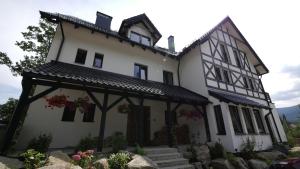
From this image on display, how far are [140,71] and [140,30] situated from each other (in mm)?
3719

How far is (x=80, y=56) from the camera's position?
10.3m

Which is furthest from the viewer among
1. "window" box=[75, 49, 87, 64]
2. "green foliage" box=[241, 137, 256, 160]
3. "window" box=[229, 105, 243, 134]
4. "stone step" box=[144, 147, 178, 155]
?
"window" box=[229, 105, 243, 134]

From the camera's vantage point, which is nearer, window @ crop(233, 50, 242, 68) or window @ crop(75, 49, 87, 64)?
window @ crop(75, 49, 87, 64)

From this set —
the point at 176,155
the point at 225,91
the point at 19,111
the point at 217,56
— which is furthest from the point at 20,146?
the point at 217,56

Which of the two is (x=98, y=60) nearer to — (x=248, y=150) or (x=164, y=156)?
(x=164, y=156)

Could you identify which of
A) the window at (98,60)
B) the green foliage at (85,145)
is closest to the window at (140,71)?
the window at (98,60)

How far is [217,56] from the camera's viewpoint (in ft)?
45.9

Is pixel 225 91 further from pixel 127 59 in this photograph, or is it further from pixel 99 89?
pixel 99 89

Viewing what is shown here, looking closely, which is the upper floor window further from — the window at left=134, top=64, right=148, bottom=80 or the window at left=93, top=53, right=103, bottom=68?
the window at left=93, top=53, right=103, bottom=68

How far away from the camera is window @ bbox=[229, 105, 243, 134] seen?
1085 cm

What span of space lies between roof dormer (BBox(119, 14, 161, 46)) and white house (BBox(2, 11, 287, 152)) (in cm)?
8

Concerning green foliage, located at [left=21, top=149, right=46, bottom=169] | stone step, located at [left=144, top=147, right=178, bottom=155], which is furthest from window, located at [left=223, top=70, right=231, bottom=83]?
green foliage, located at [left=21, top=149, right=46, bottom=169]

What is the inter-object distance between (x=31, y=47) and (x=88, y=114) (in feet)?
35.7

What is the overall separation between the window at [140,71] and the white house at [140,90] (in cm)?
9
